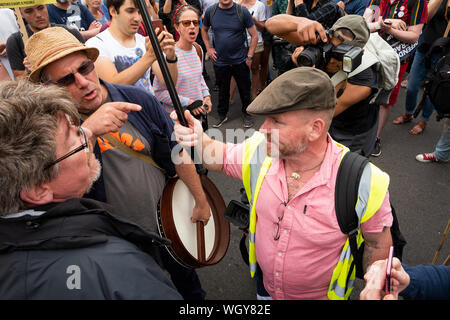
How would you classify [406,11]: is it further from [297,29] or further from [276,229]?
[276,229]

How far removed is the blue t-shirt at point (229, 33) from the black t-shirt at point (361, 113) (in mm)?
2839

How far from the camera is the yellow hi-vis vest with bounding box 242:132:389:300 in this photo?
140cm

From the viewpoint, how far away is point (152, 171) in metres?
1.87

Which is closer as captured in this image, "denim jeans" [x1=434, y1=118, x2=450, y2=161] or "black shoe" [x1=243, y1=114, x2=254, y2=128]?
"denim jeans" [x1=434, y1=118, x2=450, y2=161]

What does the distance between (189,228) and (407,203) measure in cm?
283

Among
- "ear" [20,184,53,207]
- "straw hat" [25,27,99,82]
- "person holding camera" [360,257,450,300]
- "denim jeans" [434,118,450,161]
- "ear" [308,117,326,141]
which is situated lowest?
"denim jeans" [434,118,450,161]

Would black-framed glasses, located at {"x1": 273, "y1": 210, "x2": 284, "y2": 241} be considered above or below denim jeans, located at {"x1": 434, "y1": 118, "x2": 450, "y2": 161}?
above

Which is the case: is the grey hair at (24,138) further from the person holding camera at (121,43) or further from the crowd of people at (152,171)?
the person holding camera at (121,43)

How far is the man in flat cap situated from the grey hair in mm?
612

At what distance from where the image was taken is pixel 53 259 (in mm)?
955

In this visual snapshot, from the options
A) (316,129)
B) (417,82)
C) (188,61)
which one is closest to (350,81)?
(316,129)

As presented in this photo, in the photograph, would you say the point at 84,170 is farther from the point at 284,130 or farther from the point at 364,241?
the point at 364,241

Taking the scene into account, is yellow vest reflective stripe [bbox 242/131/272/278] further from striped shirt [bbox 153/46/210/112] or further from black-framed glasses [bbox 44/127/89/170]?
striped shirt [bbox 153/46/210/112]

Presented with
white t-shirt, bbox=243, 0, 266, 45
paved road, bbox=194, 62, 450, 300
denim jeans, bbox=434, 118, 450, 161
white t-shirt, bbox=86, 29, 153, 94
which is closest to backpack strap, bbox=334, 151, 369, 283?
paved road, bbox=194, 62, 450, 300
